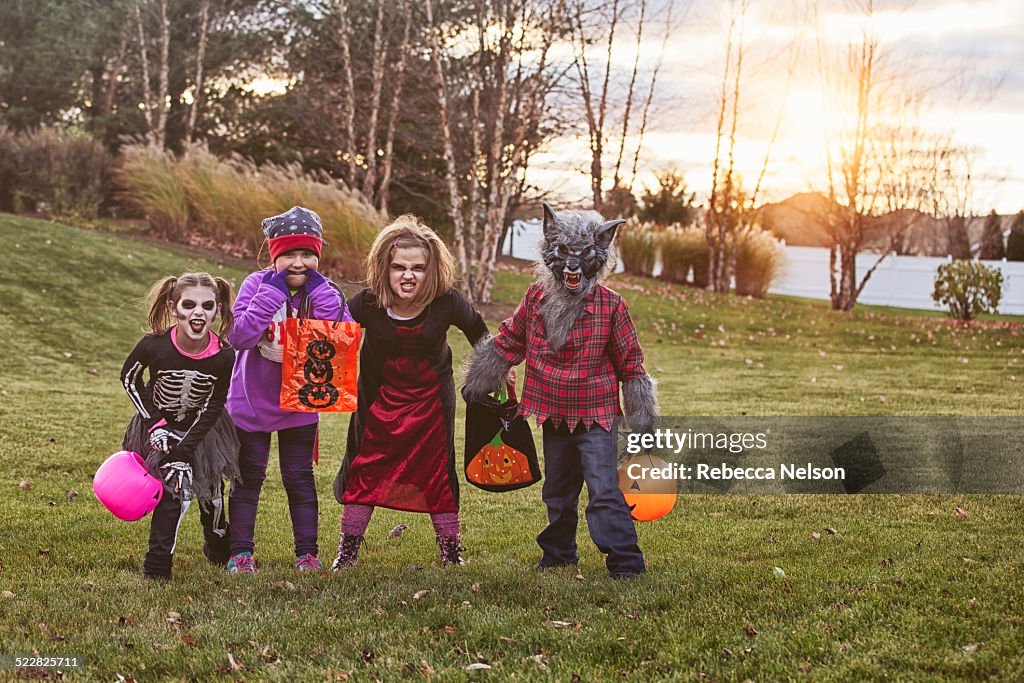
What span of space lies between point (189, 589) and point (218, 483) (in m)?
0.51

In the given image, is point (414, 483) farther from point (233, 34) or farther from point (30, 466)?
point (233, 34)

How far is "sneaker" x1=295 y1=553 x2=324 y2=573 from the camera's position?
5.10 metres

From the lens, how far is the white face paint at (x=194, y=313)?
4.75m

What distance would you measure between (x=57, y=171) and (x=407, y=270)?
63.3 feet

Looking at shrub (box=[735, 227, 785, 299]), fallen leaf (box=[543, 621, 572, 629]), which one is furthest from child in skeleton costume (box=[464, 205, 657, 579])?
shrub (box=[735, 227, 785, 299])

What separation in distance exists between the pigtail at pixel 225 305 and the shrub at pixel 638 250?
70.1ft

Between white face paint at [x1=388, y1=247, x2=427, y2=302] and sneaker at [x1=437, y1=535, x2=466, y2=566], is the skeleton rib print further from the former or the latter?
sneaker at [x1=437, y1=535, x2=466, y2=566]

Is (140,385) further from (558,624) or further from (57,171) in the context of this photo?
(57,171)

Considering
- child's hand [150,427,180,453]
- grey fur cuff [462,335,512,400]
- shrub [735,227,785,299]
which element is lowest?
child's hand [150,427,180,453]

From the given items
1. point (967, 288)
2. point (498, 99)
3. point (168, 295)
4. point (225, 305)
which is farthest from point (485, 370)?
point (967, 288)

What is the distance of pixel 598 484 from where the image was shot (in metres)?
4.74

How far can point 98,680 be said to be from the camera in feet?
12.0

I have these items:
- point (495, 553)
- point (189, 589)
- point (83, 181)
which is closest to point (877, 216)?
point (83, 181)

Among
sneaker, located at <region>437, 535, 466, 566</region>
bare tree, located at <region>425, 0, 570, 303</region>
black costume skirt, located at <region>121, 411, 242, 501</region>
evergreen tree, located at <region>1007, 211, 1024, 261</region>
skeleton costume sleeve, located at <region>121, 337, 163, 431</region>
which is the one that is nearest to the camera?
skeleton costume sleeve, located at <region>121, 337, 163, 431</region>
